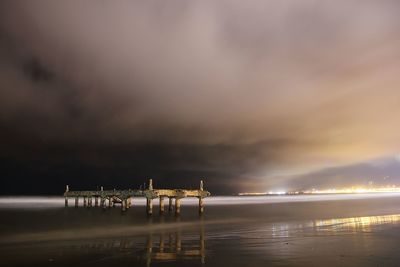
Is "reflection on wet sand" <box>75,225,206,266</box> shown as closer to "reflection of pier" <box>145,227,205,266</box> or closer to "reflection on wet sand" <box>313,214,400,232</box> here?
"reflection of pier" <box>145,227,205,266</box>

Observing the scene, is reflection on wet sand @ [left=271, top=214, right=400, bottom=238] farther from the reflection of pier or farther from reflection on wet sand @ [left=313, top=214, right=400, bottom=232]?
the reflection of pier

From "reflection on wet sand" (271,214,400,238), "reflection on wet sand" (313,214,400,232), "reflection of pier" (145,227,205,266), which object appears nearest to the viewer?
"reflection of pier" (145,227,205,266)

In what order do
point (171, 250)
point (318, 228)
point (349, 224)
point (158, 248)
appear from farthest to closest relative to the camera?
point (349, 224), point (318, 228), point (158, 248), point (171, 250)

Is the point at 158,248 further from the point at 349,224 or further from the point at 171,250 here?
the point at 349,224

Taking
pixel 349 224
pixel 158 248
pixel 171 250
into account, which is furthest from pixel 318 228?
pixel 171 250

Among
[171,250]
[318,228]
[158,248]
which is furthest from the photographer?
[318,228]

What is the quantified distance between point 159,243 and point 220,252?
227 inches

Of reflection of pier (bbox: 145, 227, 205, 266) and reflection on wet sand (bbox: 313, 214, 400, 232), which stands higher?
reflection of pier (bbox: 145, 227, 205, 266)

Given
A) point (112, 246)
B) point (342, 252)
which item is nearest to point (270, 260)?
point (342, 252)

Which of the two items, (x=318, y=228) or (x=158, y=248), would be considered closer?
(x=158, y=248)

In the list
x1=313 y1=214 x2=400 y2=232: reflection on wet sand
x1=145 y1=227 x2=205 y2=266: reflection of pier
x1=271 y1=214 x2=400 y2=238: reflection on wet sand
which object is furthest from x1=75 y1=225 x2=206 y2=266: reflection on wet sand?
x1=313 y1=214 x2=400 y2=232: reflection on wet sand

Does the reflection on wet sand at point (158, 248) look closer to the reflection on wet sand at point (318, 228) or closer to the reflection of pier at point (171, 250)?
the reflection of pier at point (171, 250)

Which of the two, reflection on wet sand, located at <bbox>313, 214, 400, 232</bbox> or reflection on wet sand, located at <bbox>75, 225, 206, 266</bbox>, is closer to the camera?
reflection on wet sand, located at <bbox>75, 225, 206, 266</bbox>

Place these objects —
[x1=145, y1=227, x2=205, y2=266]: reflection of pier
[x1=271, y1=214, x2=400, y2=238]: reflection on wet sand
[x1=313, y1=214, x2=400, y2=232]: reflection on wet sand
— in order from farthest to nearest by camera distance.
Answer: [x1=313, y1=214, x2=400, y2=232]: reflection on wet sand < [x1=271, y1=214, x2=400, y2=238]: reflection on wet sand < [x1=145, y1=227, x2=205, y2=266]: reflection of pier
